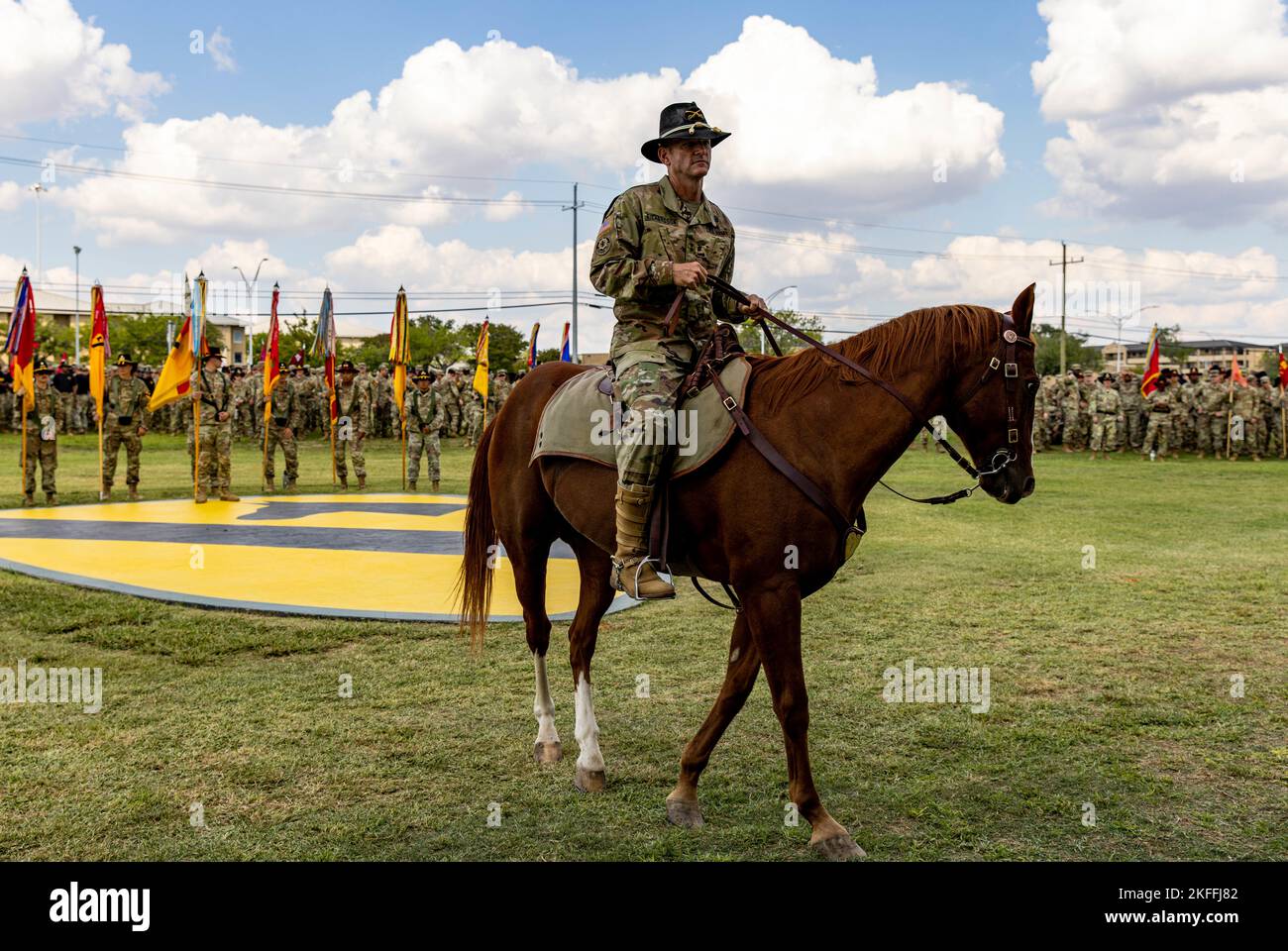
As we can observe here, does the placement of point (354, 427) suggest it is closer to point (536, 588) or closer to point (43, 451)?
point (43, 451)

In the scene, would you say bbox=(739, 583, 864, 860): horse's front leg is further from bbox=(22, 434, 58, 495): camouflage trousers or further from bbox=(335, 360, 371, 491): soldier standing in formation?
bbox=(335, 360, 371, 491): soldier standing in formation

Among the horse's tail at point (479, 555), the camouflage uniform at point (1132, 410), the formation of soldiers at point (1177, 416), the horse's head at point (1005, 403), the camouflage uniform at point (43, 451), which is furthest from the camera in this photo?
the camouflage uniform at point (1132, 410)

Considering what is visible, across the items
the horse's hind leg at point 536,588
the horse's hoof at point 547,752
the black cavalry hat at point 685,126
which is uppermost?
the black cavalry hat at point 685,126

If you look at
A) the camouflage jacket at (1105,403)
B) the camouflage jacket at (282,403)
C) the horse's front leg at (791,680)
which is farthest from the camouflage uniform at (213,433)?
→ the camouflage jacket at (1105,403)

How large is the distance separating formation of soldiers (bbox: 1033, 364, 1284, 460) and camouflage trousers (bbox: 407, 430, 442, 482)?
788 inches

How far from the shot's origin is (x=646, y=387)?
4285 mm

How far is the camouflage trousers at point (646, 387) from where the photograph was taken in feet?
13.7

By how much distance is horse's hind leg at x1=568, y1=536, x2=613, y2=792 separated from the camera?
4.58 m

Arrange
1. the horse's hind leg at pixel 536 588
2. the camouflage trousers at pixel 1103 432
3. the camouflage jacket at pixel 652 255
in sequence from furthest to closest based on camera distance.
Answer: the camouflage trousers at pixel 1103 432 → the horse's hind leg at pixel 536 588 → the camouflage jacket at pixel 652 255

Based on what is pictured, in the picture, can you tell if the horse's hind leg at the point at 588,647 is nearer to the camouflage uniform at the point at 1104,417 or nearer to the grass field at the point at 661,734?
the grass field at the point at 661,734

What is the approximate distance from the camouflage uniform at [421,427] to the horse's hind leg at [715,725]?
Answer: 14.5m

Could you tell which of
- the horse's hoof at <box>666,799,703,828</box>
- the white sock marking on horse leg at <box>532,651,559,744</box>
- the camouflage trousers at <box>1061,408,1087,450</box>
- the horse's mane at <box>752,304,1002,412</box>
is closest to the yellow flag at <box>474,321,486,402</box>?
the white sock marking on horse leg at <box>532,651,559,744</box>

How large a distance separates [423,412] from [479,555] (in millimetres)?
13028
